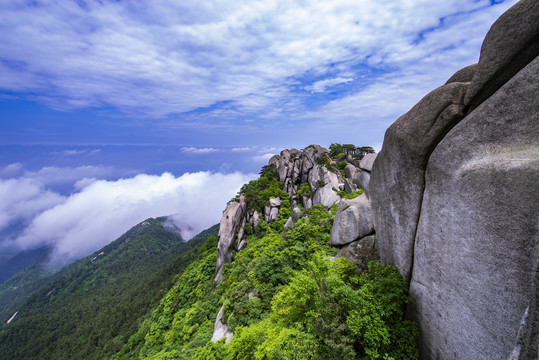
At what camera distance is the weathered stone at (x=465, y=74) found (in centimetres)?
962

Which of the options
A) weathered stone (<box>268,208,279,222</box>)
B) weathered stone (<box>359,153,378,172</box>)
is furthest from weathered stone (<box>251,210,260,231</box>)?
weathered stone (<box>359,153,378,172</box>)

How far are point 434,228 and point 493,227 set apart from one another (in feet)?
8.01

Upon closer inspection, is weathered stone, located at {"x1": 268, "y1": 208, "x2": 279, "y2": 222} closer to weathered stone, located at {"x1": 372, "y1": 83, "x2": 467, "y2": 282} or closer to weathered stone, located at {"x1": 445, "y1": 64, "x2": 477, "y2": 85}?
weathered stone, located at {"x1": 372, "y1": 83, "x2": 467, "y2": 282}

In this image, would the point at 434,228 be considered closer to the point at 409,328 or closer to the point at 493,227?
the point at 493,227

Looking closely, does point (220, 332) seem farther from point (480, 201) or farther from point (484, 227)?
point (480, 201)

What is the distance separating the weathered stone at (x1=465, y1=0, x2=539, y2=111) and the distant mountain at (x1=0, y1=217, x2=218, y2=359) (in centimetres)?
6941

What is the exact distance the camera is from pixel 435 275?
9.14 metres

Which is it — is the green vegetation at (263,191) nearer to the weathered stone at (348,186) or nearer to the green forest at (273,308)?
the green forest at (273,308)

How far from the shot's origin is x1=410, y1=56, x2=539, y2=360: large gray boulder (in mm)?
6184

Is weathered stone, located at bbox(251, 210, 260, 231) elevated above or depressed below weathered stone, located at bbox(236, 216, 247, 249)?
above

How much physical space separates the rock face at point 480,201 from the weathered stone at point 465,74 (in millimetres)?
47

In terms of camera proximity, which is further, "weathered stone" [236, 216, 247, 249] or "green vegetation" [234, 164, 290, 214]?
"green vegetation" [234, 164, 290, 214]

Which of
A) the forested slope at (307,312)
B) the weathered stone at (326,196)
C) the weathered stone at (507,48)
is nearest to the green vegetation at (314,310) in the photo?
the forested slope at (307,312)

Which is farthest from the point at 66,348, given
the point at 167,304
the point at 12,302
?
the point at 12,302
